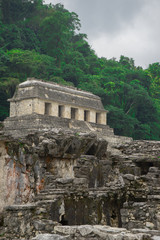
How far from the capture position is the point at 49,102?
3288 cm

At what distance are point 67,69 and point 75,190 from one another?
4107 centimetres

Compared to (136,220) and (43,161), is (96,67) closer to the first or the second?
(43,161)

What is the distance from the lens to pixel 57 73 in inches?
1907

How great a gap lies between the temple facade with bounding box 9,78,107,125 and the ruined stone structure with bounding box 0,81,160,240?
1571 cm

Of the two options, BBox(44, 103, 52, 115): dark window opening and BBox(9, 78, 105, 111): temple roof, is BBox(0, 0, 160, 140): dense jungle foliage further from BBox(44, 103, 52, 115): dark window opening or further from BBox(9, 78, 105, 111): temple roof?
BBox(44, 103, 52, 115): dark window opening

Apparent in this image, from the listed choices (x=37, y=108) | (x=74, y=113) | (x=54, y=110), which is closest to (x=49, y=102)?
(x=54, y=110)

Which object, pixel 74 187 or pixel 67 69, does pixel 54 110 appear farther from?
pixel 74 187

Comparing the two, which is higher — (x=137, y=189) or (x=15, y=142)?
(x=15, y=142)

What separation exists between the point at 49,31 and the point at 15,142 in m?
45.8

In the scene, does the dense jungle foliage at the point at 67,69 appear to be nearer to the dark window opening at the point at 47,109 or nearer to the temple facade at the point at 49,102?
the temple facade at the point at 49,102

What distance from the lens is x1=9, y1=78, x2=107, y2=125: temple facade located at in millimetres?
32094

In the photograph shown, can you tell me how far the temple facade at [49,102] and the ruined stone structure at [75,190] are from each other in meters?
15.7

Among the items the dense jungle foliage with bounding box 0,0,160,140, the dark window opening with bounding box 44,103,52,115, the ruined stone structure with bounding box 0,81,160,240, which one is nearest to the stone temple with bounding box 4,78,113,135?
the dark window opening with bounding box 44,103,52,115

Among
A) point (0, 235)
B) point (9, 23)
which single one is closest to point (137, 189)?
point (0, 235)
